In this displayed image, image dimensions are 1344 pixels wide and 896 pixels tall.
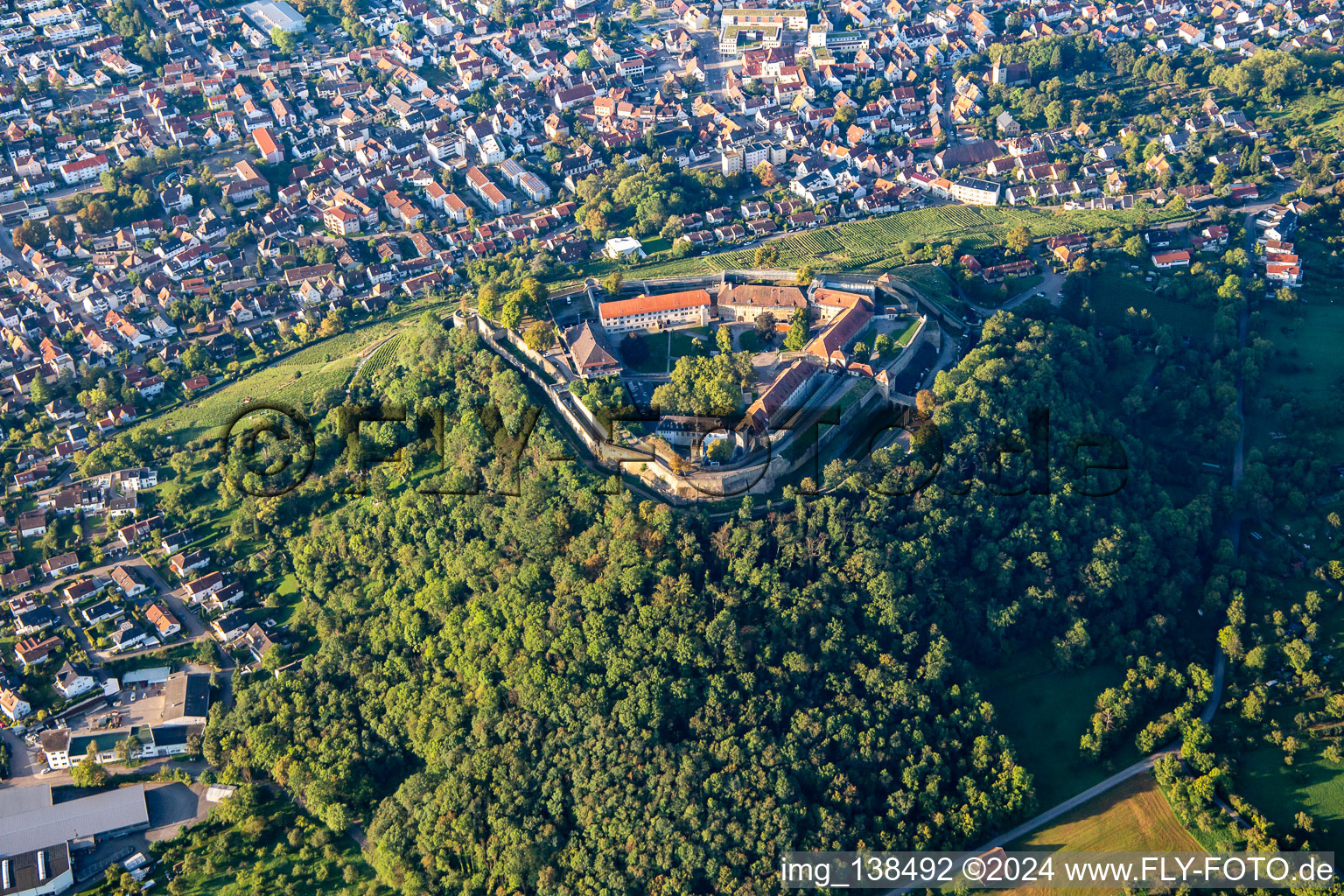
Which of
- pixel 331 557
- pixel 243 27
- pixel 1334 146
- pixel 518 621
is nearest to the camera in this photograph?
pixel 518 621

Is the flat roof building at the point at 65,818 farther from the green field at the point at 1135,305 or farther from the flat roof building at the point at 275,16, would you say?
the flat roof building at the point at 275,16

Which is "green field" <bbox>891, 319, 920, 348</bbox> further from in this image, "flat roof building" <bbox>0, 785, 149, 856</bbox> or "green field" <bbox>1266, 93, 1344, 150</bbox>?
"green field" <bbox>1266, 93, 1344, 150</bbox>

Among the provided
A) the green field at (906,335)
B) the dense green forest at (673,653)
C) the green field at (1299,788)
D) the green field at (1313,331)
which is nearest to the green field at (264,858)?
the dense green forest at (673,653)

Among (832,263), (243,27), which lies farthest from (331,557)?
(243,27)

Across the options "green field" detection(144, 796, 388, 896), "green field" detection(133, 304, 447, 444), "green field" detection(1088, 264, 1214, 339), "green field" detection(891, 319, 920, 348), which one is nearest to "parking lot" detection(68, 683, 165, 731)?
"green field" detection(144, 796, 388, 896)

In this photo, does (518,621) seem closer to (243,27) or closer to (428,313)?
(428,313)

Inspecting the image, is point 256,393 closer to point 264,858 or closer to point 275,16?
point 264,858

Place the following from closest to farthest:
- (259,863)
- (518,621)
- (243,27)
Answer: (259,863), (518,621), (243,27)
